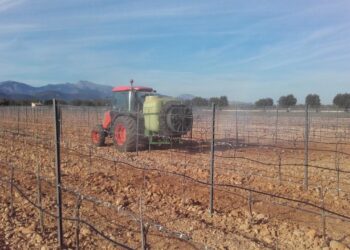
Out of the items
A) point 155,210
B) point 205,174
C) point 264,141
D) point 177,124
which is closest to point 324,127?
point 264,141

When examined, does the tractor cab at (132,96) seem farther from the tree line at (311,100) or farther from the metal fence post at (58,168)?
the tree line at (311,100)

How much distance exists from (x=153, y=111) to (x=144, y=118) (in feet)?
1.70

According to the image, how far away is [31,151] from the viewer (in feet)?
36.0

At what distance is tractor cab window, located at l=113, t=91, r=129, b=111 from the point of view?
12.3 metres

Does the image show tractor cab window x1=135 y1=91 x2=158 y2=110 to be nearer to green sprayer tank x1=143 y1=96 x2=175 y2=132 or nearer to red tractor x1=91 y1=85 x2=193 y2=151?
red tractor x1=91 y1=85 x2=193 y2=151

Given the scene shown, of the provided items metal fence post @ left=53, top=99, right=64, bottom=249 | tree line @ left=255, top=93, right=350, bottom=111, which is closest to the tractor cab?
metal fence post @ left=53, top=99, right=64, bottom=249

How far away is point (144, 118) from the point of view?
1172 cm

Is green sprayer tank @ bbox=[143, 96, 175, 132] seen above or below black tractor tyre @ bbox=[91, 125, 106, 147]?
above

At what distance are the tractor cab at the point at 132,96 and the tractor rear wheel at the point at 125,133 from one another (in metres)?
0.46

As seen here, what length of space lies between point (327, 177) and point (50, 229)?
574 centimetres

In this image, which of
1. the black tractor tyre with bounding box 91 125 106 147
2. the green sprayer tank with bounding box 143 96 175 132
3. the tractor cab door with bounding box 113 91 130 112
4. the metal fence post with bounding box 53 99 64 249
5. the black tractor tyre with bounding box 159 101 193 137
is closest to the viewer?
the metal fence post with bounding box 53 99 64 249

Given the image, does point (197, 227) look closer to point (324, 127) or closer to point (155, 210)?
point (155, 210)

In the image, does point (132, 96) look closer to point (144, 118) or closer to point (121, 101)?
point (121, 101)

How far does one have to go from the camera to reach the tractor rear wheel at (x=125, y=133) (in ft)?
37.7
